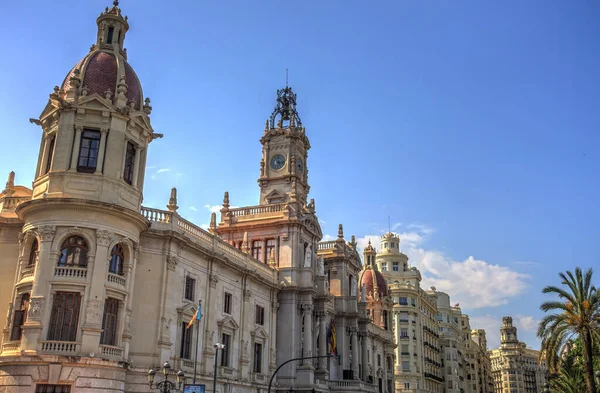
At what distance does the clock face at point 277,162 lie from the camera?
64.6 m

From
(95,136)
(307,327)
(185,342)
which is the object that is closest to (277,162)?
(307,327)

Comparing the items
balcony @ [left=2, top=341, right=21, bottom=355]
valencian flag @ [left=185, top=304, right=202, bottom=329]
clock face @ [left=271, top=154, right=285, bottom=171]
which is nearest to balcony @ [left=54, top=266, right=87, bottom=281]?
balcony @ [left=2, top=341, right=21, bottom=355]

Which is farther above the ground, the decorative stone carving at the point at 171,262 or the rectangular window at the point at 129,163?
the rectangular window at the point at 129,163

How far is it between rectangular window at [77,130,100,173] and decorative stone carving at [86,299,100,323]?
7617mm

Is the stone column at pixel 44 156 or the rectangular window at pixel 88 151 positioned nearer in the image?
the rectangular window at pixel 88 151

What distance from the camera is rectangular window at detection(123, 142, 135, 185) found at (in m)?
38.2

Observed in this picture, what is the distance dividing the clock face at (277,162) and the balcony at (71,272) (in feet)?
107

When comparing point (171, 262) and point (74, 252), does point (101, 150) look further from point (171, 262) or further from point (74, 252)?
point (171, 262)

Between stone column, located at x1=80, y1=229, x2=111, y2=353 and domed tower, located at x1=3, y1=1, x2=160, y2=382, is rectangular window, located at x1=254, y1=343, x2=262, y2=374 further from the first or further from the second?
stone column, located at x1=80, y1=229, x2=111, y2=353

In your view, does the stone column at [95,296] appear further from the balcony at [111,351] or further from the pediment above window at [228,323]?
the pediment above window at [228,323]

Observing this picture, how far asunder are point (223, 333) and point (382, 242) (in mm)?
74132

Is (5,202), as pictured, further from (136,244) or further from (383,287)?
(383,287)

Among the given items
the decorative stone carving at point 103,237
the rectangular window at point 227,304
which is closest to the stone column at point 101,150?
the decorative stone carving at point 103,237

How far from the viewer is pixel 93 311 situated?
33.4 metres
